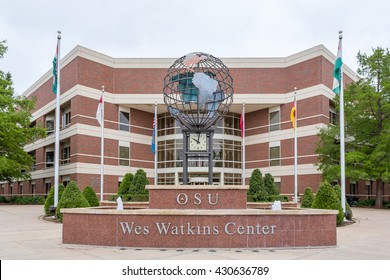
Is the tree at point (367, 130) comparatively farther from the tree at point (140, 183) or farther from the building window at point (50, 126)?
the building window at point (50, 126)

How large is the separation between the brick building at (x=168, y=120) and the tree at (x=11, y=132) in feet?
12.0

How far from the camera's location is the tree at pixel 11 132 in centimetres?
3497

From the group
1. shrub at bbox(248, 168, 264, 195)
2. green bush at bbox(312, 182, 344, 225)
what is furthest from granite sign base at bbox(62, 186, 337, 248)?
shrub at bbox(248, 168, 264, 195)

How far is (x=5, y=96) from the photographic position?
1437 inches

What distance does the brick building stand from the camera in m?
38.7

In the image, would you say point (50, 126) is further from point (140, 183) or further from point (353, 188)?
point (353, 188)

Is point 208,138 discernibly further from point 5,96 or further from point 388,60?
point 5,96

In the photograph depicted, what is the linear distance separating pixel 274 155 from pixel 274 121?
3550 millimetres

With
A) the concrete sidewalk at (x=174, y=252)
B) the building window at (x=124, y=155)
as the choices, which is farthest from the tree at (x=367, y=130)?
the concrete sidewalk at (x=174, y=252)

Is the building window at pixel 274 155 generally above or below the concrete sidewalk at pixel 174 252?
above

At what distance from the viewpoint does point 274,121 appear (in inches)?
1686

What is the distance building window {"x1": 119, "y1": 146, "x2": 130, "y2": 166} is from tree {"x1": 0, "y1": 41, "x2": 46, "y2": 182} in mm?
A: 7576

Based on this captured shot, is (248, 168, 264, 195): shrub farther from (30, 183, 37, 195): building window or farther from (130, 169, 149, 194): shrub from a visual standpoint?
(30, 183, 37, 195): building window

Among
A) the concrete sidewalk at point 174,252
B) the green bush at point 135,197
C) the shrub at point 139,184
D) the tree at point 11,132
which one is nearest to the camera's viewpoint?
the concrete sidewalk at point 174,252
